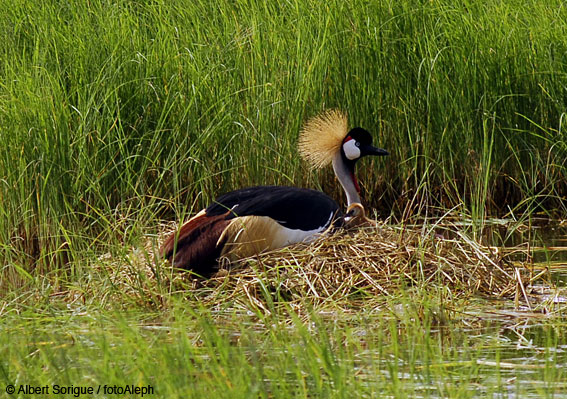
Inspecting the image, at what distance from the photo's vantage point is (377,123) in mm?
7750

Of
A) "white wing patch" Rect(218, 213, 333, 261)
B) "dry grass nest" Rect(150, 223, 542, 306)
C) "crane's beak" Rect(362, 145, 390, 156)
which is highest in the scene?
"crane's beak" Rect(362, 145, 390, 156)

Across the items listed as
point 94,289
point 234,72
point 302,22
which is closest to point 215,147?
point 234,72

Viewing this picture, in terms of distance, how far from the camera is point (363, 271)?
5.60 m

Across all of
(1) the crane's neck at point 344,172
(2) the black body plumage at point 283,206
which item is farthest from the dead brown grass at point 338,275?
(1) the crane's neck at point 344,172

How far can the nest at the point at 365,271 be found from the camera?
541cm

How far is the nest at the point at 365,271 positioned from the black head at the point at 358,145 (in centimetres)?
101

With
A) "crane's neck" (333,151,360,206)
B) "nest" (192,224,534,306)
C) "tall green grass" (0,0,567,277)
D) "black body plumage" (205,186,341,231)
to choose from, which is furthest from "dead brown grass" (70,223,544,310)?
"tall green grass" (0,0,567,277)

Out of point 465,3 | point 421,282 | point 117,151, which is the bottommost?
point 421,282

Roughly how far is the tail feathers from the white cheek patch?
4.14 ft

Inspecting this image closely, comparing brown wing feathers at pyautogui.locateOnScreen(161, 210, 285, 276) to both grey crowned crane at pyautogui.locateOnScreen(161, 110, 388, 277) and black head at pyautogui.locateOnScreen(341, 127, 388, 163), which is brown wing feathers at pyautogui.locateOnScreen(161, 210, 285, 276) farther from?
black head at pyautogui.locateOnScreen(341, 127, 388, 163)

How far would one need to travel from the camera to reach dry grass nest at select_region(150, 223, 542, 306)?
17.8ft

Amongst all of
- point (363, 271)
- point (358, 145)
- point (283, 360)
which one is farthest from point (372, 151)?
point (283, 360)

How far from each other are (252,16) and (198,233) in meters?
2.57

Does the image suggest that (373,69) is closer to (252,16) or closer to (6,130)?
(252,16)
